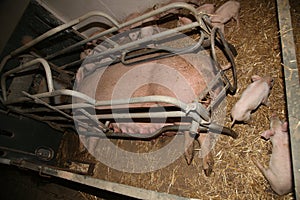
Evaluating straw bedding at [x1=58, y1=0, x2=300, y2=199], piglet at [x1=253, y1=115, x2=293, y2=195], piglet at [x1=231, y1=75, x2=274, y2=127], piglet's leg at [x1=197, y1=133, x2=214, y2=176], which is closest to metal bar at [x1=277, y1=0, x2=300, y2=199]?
piglet at [x1=231, y1=75, x2=274, y2=127]

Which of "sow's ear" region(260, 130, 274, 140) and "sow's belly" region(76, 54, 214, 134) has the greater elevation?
"sow's belly" region(76, 54, 214, 134)

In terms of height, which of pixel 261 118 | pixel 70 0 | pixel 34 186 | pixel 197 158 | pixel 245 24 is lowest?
pixel 34 186

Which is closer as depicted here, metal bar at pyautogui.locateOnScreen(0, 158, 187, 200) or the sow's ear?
metal bar at pyautogui.locateOnScreen(0, 158, 187, 200)

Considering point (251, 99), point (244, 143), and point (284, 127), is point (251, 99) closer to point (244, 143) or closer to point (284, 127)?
point (284, 127)

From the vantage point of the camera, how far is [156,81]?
→ 194 centimetres

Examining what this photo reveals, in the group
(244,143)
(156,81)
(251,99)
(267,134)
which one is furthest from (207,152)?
(156,81)

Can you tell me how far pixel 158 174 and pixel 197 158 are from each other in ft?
1.67

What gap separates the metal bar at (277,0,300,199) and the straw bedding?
761mm

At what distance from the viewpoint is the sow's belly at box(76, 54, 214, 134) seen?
1.84 m

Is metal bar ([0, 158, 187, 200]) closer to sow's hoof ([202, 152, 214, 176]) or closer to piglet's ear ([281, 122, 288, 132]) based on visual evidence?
sow's hoof ([202, 152, 214, 176])

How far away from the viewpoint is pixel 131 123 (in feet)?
7.52

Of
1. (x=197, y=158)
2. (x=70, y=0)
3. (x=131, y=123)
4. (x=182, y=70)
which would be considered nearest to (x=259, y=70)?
(x=182, y=70)

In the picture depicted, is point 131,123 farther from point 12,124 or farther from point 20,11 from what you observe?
point 20,11

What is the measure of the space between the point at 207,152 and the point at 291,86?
1.01 m
